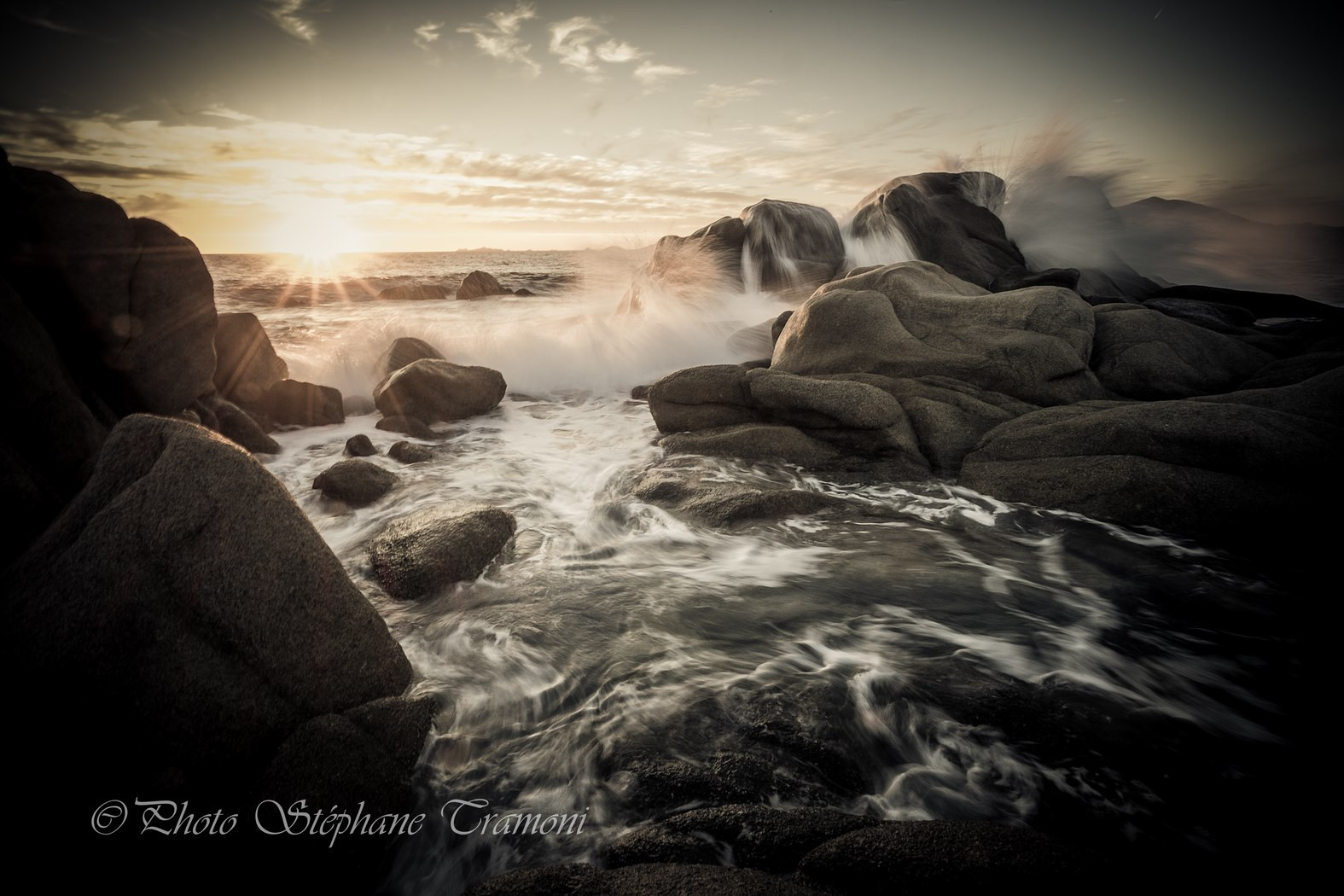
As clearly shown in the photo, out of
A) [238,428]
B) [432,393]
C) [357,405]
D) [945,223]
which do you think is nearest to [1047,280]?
[945,223]

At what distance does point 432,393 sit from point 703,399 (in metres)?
4.86

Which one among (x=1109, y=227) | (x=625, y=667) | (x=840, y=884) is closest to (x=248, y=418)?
(x=625, y=667)

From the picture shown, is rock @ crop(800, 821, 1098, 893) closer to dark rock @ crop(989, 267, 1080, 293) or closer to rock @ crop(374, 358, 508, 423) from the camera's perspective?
rock @ crop(374, 358, 508, 423)

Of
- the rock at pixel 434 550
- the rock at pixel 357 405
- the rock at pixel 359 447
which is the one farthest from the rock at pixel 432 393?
the rock at pixel 434 550

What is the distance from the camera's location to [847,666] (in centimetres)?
334

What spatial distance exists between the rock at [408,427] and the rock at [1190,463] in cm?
770

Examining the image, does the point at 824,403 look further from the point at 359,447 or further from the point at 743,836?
the point at 359,447

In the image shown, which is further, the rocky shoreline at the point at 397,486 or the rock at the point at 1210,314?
the rock at the point at 1210,314

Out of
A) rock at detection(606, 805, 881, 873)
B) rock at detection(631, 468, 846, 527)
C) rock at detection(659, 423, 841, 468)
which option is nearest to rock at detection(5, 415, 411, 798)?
rock at detection(606, 805, 881, 873)

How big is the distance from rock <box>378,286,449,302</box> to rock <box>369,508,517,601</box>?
1082 inches

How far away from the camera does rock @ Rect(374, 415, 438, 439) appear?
833 cm

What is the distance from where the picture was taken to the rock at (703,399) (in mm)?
7508

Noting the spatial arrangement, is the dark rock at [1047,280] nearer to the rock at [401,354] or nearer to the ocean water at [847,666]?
the ocean water at [847,666]

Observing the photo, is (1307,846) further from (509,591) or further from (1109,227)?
(1109,227)
